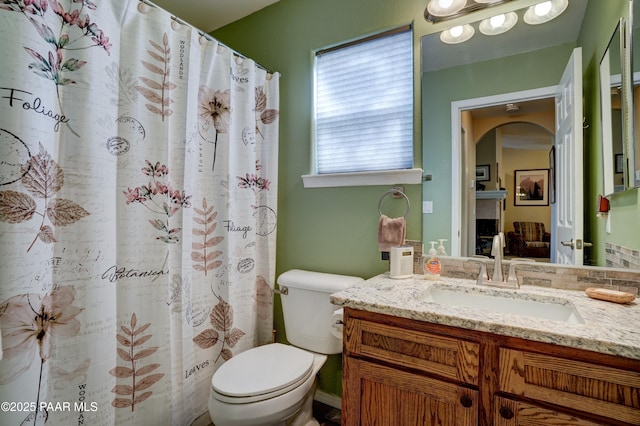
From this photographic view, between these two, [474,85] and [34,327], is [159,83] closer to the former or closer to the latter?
[34,327]

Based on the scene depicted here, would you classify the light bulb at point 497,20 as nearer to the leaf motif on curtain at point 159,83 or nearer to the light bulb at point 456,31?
the light bulb at point 456,31

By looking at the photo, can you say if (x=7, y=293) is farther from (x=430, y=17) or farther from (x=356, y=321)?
(x=430, y=17)

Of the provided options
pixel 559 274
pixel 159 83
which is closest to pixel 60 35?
pixel 159 83

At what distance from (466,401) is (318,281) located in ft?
2.78

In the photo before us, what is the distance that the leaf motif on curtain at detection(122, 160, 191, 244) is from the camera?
1.26 m

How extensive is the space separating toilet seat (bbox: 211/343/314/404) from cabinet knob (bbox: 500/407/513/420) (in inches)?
29.4

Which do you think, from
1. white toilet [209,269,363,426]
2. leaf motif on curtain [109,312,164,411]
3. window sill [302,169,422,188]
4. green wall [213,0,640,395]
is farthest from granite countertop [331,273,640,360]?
leaf motif on curtain [109,312,164,411]

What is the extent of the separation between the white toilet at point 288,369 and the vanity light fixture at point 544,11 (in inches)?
56.1

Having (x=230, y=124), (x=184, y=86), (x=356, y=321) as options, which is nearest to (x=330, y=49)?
(x=230, y=124)

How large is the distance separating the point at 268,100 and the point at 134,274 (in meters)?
1.24

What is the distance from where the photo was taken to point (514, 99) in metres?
1.32

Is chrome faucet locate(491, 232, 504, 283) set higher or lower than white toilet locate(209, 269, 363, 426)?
higher

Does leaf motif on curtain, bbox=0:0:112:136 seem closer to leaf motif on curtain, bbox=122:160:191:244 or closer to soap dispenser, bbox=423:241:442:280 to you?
leaf motif on curtain, bbox=122:160:191:244

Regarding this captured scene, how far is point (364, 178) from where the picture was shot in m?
1.65
